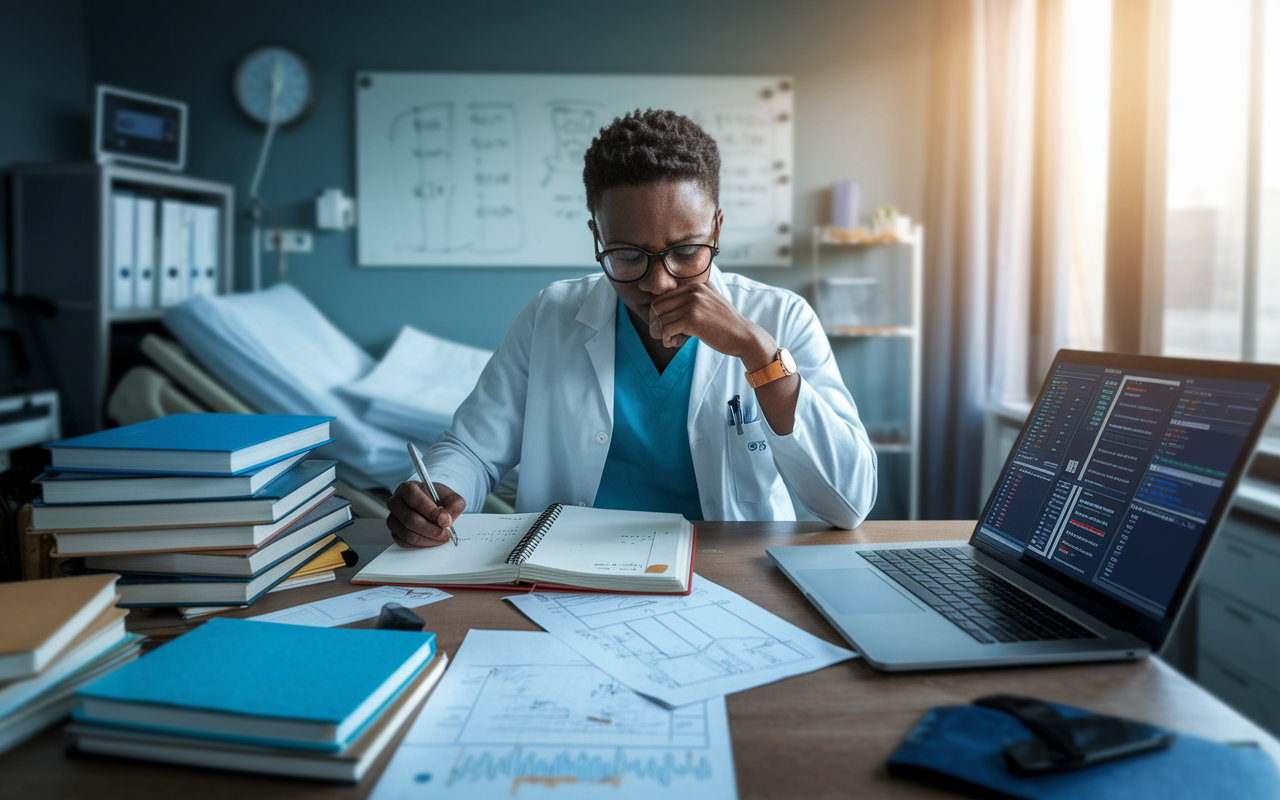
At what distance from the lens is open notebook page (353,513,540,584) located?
2.78 ft

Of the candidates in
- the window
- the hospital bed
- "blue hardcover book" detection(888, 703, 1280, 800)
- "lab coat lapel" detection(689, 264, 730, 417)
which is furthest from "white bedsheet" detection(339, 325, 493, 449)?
the window

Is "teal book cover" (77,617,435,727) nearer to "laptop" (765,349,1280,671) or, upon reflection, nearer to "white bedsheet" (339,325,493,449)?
"laptop" (765,349,1280,671)

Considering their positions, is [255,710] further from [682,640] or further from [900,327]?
[900,327]

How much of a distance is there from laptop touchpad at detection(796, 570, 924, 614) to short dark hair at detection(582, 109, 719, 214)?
0.63 m

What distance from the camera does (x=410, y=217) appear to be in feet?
10.8

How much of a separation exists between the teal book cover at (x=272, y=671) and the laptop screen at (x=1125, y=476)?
589 millimetres

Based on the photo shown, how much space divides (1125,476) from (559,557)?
555 mm

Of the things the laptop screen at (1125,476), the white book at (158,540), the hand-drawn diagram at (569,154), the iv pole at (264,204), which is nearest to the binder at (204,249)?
the iv pole at (264,204)

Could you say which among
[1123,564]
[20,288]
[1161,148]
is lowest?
[1123,564]

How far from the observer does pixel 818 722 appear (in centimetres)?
57

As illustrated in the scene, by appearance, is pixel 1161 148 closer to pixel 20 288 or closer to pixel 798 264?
pixel 798 264

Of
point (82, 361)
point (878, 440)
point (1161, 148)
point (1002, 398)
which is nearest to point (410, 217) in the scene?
point (82, 361)

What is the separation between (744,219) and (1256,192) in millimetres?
1803

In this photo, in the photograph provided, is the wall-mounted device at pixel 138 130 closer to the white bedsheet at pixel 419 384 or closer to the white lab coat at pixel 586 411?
the white bedsheet at pixel 419 384
